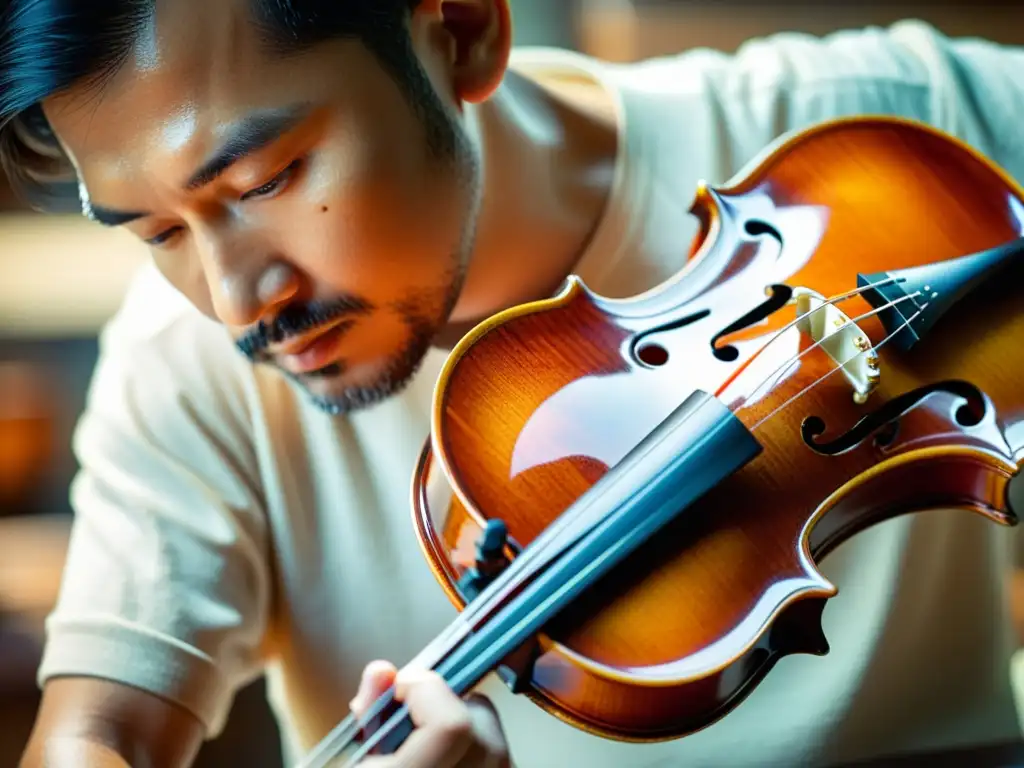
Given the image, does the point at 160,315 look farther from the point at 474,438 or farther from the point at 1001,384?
the point at 1001,384

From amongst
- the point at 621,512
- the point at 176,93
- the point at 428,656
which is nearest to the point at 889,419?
the point at 621,512

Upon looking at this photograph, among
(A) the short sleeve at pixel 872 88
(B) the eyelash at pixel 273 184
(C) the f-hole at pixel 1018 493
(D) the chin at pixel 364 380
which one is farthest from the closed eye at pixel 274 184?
(C) the f-hole at pixel 1018 493

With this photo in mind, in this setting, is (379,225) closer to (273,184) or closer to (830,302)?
(273,184)

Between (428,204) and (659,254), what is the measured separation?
0.16 metres

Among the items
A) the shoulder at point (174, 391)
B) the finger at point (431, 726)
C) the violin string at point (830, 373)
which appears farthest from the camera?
the shoulder at point (174, 391)

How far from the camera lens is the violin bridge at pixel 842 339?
0.59 meters

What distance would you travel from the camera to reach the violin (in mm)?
487

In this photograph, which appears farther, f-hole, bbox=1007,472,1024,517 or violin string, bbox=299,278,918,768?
f-hole, bbox=1007,472,1024,517

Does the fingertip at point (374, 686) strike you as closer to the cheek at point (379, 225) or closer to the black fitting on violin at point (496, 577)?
the black fitting on violin at point (496, 577)

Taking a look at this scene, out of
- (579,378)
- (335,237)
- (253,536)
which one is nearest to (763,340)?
(579,378)

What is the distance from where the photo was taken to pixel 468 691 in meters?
0.49

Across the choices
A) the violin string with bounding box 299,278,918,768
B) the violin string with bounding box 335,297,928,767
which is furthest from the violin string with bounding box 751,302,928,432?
the violin string with bounding box 299,278,918,768

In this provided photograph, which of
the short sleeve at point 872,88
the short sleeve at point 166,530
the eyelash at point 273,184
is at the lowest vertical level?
the short sleeve at point 166,530

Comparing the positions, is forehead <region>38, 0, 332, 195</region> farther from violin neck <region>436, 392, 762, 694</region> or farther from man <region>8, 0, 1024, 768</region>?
violin neck <region>436, 392, 762, 694</region>
